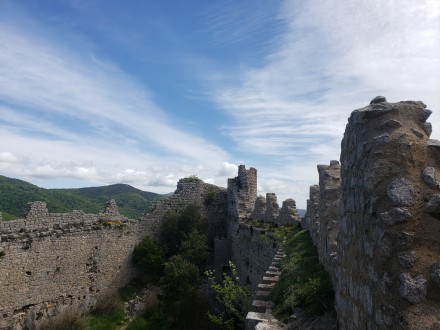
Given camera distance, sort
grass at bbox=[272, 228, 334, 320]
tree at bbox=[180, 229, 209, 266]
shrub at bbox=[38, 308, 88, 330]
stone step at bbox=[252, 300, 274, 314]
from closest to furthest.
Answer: grass at bbox=[272, 228, 334, 320], stone step at bbox=[252, 300, 274, 314], shrub at bbox=[38, 308, 88, 330], tree at bbox=[180, 229, 209, 266]

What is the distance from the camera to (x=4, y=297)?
1359 centimetres

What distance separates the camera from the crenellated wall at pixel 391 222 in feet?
9.06

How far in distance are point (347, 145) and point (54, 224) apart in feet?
45.6

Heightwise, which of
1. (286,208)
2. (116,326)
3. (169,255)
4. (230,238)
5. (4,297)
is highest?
(286,208)

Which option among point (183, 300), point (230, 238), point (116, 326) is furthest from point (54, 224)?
point (230, 238)

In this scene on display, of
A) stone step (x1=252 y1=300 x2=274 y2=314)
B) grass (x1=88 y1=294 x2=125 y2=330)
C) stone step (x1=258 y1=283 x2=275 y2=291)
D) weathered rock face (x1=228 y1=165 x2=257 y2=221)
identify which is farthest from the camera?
weathered rock face (x1=228 y1=165 x2=257 y2=221)

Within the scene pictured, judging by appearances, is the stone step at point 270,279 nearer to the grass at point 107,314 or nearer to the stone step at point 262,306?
the stone step at point 262,306

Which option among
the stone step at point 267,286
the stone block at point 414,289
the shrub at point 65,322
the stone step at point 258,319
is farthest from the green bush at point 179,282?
the stone block at point 414,289

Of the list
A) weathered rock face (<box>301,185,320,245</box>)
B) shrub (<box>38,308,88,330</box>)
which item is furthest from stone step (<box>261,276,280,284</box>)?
shrub (<box>38,308,88,330</box>)

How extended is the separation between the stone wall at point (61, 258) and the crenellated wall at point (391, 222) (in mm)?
13094

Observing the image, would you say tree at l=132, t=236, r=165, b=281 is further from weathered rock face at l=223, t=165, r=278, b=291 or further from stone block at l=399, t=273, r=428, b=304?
stone block at l=399, t=273, r=428, b=304

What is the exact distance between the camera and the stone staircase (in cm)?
534

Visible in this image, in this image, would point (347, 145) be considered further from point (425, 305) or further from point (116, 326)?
point (116, 326)

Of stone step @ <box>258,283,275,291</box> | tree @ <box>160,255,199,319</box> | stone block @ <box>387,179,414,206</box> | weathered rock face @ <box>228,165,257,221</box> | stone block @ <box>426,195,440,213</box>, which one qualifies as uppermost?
weathered rock face @ <box>228,165,257,221</box>
